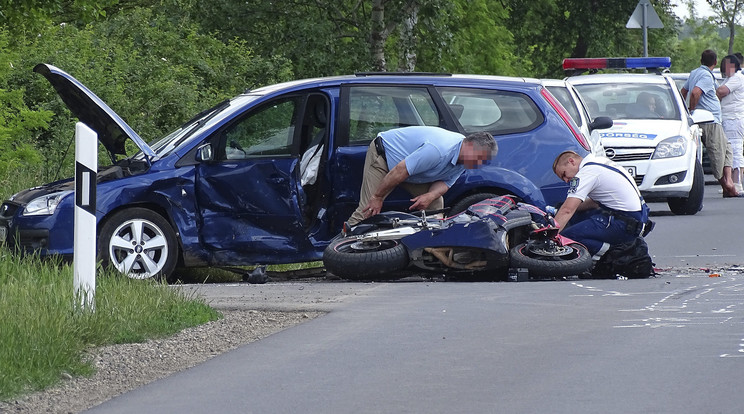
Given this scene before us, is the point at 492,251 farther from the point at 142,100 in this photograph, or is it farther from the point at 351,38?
the point at 351,38

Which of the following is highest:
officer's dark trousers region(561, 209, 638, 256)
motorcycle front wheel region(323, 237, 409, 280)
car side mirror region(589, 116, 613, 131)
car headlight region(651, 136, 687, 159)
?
car side mirror region(589, 116, 613, 131)

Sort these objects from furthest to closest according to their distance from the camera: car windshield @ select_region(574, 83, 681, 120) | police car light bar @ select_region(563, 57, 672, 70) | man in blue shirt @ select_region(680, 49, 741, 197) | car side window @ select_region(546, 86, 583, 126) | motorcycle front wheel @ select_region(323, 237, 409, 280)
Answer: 1. police car light bar @ select_region(563, 57, 672, 70)
2. man in blue shirt @ select_region(680, 49, 741, 197)
3. car windshield @ select_region(574, 83, 681, 120)
4. car side window @ select_region(546, 86, 583, 126)
5. motorcycle front wheel @ select_region(323, 237, 409, 280)

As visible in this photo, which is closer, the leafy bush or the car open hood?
the car open hood

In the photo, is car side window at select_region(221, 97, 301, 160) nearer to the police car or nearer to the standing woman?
the police car

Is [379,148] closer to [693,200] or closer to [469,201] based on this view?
[469,201]

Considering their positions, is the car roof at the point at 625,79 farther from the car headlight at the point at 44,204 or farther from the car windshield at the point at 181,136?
the car headlight at the point at 44,204

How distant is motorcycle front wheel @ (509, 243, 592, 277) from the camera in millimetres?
11273

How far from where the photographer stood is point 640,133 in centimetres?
Answer: 1902

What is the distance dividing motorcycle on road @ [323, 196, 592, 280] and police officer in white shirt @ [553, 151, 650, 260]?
33cm

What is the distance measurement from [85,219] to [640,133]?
11.9 meters

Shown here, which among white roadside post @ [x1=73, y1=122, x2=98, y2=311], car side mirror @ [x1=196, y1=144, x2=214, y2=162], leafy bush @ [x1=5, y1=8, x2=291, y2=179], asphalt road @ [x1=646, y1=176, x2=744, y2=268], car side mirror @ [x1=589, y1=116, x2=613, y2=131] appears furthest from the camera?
leafy bush @ [x1=5, y1=8, x2=291, y2=179]

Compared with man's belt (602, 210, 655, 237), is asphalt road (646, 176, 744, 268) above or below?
below

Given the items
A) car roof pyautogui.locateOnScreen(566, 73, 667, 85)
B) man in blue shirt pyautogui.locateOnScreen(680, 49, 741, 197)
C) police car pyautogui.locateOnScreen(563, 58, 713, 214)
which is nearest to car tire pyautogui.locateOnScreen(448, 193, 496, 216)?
police car pyautogui.locateOnScreen(563, 58, 713, 214)

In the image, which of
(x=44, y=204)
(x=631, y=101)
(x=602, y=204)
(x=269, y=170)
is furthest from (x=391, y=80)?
(x=631, y=101)
